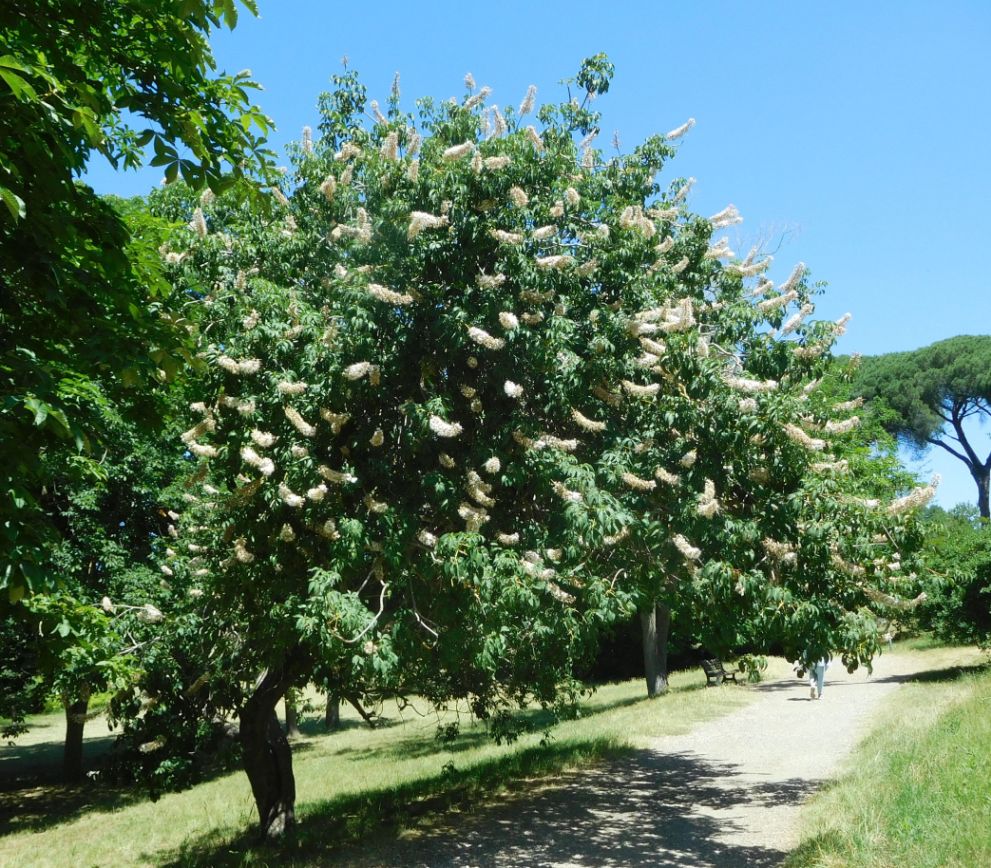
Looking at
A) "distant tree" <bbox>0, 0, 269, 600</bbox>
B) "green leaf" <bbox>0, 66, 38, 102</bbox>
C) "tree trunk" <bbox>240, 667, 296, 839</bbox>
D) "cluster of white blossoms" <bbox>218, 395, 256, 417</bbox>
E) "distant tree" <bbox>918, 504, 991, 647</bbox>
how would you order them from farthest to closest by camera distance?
"distant tree" <bbox>918, 504, 991, 647</bbox> → "tree trunk" <bbox>240, 667, 296, 839</bbox> → "cluster of white blossoms" <bbox>218, 395, 256, 417</bbox> → "distant tree" <bbox>0, 0, 269, 600</bbox> → "green leaf" <bbox>0, 66, 38, 102</bbox>

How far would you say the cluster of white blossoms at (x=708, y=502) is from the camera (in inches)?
294

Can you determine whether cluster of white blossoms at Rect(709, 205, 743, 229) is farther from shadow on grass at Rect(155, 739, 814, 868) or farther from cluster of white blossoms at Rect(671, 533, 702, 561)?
shadow on grass at Rect(155, 739, 814, 868)

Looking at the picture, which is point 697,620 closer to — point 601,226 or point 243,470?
point 601,226

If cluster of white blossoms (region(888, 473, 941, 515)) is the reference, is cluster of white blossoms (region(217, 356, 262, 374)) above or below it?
above

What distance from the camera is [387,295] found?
7.85 metres

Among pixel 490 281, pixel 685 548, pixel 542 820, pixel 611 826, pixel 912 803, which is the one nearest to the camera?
pixel 685 548

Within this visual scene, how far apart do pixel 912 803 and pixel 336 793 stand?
12133 millimetres

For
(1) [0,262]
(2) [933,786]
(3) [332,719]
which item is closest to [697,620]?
(2) [933,786]

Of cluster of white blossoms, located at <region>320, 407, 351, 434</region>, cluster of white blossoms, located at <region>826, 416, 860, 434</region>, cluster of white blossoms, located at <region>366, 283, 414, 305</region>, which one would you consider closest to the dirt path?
cluster of white blossoms, located at <region>826, 416, 860, 434</region>

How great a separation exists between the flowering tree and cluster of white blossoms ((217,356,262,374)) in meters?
0.03

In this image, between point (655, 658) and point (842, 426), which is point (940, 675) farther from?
point (842, 426)

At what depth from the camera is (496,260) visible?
8.58 m

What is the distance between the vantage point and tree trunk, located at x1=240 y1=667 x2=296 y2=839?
490 inches

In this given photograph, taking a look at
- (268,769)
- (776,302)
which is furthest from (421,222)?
(268,769)
